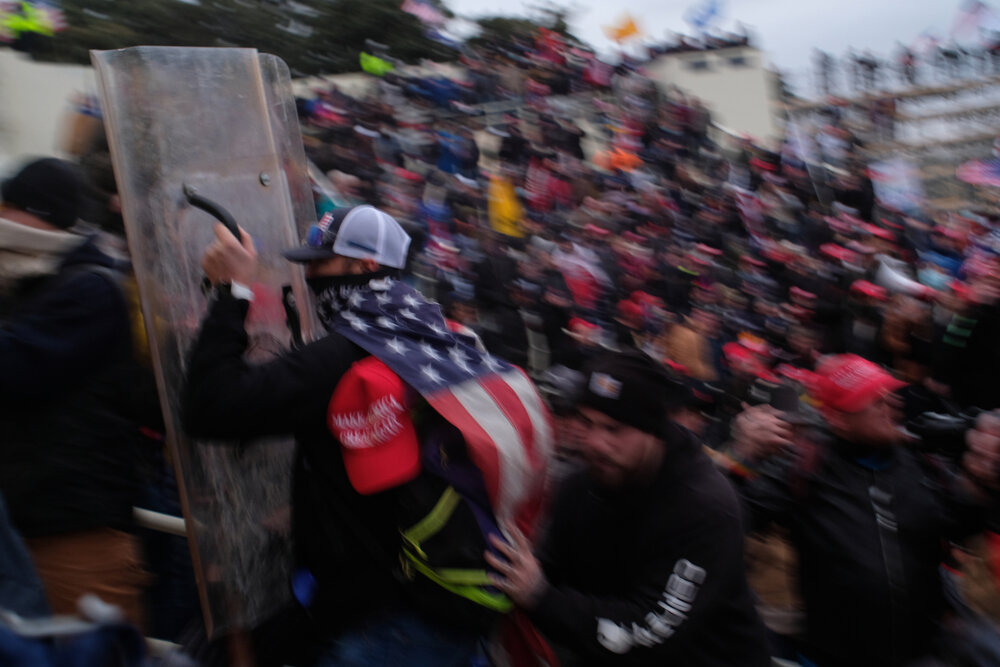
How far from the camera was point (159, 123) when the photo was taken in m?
2.25

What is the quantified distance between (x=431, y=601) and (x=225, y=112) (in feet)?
4.40

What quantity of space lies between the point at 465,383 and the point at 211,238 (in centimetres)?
75

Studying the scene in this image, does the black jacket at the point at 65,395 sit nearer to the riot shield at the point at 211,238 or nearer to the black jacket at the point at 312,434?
the riot shield at the point at 211,238

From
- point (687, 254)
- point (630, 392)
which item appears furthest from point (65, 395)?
point (687, 254)

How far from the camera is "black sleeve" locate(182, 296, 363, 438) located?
76.1 inches

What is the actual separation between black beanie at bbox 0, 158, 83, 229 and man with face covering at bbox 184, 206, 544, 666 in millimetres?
538

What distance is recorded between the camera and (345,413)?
2014mm

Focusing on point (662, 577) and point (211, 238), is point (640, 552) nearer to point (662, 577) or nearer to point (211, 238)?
point (662, 577)

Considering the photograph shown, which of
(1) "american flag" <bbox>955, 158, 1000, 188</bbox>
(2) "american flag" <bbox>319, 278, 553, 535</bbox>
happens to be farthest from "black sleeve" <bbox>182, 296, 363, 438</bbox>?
(1) "american flag" <bbox>955, 158, 1000, 188</bbox>

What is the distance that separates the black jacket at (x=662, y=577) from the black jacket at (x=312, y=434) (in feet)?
1.31

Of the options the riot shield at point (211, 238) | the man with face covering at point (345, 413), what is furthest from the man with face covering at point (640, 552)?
the riot shield at point (211, 238)

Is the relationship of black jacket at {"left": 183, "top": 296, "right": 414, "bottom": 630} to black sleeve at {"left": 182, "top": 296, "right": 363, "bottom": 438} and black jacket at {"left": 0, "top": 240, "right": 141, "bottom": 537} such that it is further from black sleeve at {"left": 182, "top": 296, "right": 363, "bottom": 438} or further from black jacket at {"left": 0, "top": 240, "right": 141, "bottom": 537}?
black jacket at {"left": 0, "top": 240, "right": 141, "bottom": 537}

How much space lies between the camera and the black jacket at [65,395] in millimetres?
2242

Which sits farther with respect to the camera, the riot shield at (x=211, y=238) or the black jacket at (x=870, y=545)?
the black jacket at (x=870, y=545)
